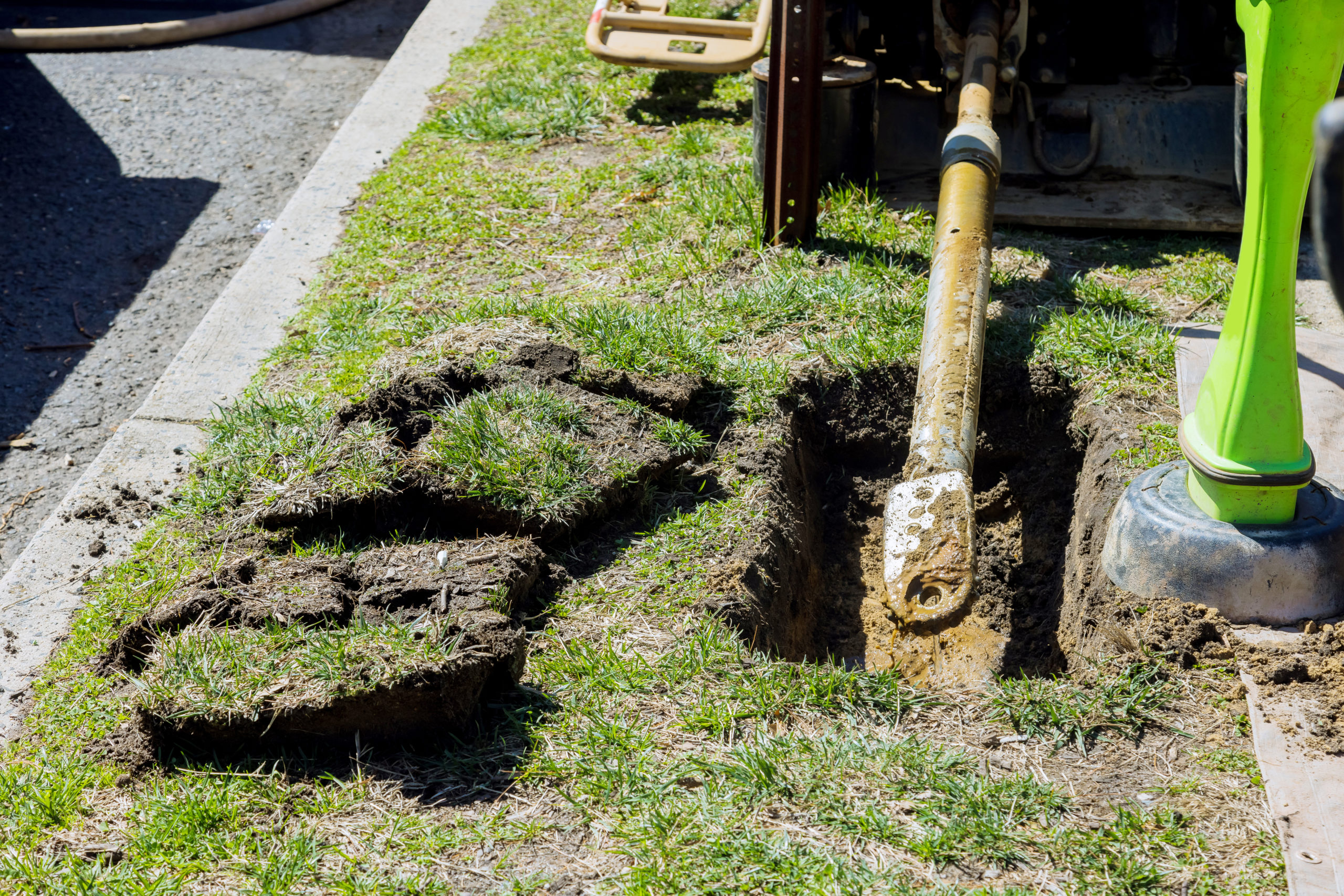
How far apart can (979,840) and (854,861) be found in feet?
0.84

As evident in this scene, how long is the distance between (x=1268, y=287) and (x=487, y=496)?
1.97m

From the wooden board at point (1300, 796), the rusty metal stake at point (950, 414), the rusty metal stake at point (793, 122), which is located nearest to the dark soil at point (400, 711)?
the rusty metal stake at point (950, 414)

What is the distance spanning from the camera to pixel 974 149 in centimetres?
364

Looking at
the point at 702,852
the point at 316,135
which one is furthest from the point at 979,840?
the point at 316,135

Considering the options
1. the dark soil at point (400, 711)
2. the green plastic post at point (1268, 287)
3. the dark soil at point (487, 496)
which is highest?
the green plastic post at point (1268, 287)

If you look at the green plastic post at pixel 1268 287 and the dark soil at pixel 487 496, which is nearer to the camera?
the green plastic post at pixel 1268 287

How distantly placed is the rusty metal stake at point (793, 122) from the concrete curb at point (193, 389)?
6.49 ft

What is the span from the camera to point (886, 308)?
12.8 ft

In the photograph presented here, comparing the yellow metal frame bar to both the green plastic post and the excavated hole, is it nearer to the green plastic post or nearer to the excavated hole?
the excavated hole

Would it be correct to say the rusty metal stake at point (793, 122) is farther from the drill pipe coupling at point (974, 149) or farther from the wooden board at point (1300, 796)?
the wooden board at point (1300, 796)

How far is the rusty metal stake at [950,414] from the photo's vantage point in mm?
2631

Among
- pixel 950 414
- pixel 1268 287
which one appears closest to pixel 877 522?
pixel 950 414

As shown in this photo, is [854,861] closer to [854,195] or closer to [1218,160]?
[854,195]

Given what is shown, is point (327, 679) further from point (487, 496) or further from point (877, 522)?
point (877, 522)
